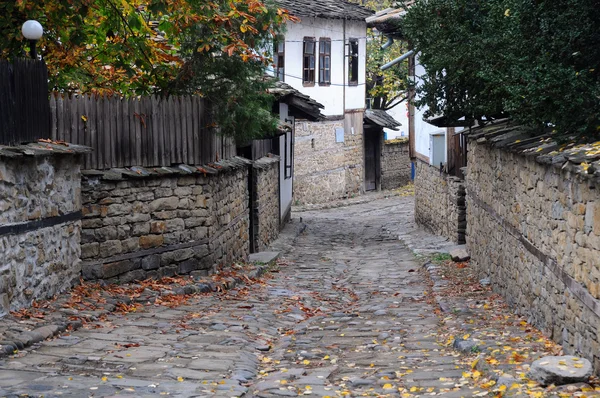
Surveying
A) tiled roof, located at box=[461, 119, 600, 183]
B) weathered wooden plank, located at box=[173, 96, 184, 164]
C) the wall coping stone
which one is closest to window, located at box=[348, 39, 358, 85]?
tiled roof, located at box=[461, 119, 600, 183]

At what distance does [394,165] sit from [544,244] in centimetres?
3073

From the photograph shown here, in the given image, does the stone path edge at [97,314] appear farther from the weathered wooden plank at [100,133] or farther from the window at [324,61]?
the window at [324,61]

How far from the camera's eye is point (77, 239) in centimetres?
1055

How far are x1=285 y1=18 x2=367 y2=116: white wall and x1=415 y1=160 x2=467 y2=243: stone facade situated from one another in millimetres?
7243

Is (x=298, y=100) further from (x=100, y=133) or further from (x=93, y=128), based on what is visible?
(x=93, y=128)

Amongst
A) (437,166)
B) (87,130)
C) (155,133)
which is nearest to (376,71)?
(437,166)

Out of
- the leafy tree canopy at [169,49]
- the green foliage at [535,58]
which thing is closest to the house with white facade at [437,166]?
the green foliage at [535,58]

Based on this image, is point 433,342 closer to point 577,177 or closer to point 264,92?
point 577,177

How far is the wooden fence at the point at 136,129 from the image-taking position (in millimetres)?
10656

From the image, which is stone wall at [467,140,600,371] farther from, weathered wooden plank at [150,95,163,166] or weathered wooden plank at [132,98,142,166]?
weathered wooden plank at [132,98,142,166]

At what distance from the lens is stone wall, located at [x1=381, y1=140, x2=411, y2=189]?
126 feet

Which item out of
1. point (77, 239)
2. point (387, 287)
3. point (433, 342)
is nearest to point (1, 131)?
point (77, 239)

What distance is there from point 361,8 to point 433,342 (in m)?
27.9

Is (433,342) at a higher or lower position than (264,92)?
lower
